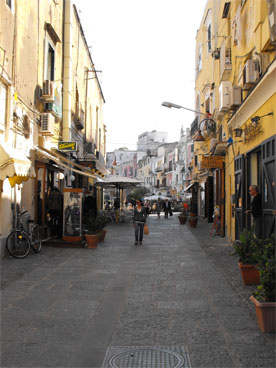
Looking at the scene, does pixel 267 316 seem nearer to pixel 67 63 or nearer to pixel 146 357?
pixel 146 357

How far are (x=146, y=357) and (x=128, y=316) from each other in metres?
1.51

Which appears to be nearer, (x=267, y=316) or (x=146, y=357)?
(x=146, y=357)

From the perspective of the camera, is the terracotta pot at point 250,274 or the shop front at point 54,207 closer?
the terracotta pot at point 250,274

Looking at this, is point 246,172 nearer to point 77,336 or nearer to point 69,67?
point 77,336

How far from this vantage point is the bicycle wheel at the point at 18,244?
11.1 meters

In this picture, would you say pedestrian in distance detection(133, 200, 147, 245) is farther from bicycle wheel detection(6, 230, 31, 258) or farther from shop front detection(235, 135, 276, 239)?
bicycle wheel detection(6, 230, 31, 258)

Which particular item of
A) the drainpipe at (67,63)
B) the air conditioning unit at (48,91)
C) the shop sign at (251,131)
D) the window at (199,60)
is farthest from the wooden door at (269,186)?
the window at (199,60)

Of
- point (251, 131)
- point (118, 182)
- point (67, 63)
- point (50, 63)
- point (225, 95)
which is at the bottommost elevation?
point (118, 182)

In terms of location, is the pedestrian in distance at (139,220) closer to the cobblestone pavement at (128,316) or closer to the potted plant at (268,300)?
the cobblestone pavement at (128,316)

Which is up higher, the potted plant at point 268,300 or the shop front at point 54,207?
the shop front at point 54,207

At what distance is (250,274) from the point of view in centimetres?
753

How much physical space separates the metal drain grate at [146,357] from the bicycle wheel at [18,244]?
7084mm

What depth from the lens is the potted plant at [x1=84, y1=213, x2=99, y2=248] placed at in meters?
13.4

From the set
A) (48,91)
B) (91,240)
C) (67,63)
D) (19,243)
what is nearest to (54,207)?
(91,240)
